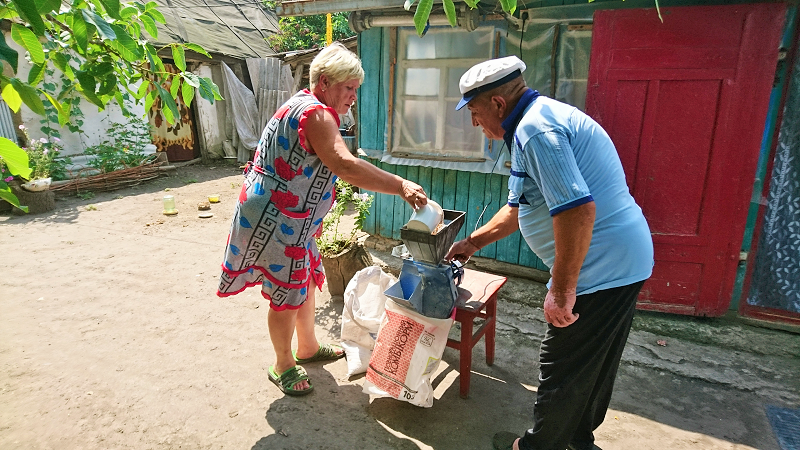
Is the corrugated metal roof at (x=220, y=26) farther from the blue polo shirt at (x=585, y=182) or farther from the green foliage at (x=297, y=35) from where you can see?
the blue polo shirt at (x=585, y=182)

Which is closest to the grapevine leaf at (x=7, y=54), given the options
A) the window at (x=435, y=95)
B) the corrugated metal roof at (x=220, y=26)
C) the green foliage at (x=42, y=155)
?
the window at (x=435, y=95)

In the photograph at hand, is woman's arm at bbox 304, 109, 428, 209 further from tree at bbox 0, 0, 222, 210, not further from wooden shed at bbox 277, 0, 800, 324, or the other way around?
wooden shed at bbox 277, 0, 800, 324

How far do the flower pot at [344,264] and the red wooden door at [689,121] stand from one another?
2.31 meters

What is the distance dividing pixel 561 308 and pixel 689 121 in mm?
2571

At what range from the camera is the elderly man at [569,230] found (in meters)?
1.76

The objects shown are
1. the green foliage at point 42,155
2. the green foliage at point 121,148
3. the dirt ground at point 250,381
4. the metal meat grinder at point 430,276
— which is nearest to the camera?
the metal meat grinder at point 430,276

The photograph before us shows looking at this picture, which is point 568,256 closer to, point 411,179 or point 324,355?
point 324,355

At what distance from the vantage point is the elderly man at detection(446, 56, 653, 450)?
1760 millimetres

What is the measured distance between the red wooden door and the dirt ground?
0.54 m

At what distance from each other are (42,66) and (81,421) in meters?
2.09

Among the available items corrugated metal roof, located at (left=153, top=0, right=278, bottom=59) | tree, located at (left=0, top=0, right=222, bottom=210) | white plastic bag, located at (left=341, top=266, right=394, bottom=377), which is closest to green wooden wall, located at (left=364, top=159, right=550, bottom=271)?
white plastic bag, located at (left=341, top=266, right=394, bottom=377)

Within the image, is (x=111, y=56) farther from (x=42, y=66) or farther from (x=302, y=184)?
(x=302, y=184)

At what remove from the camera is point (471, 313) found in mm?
2834

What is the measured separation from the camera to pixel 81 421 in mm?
2674
